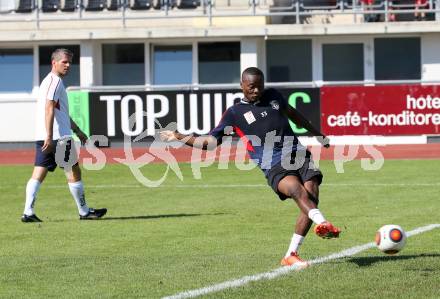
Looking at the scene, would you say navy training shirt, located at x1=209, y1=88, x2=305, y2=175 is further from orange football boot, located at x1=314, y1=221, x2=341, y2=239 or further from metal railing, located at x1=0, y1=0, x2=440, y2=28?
metal railing, located at x1=0, y1=0, x2=440, y2=28

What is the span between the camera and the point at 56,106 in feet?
45.4

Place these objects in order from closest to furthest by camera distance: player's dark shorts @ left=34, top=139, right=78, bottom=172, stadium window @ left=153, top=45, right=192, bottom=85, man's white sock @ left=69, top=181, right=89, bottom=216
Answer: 1. player's dark shorts @ left=34, top=139, right=78, bottom=172
2. man's white sock @ left=69, top=181, right=89, bottom=216
3. stadium window @ left=153, top=45, right=192, bottom=85

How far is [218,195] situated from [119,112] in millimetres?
11128

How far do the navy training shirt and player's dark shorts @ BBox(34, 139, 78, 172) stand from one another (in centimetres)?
419

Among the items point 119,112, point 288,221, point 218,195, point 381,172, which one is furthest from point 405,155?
point 288,221

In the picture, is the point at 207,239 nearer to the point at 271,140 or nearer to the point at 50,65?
the point at 271,140

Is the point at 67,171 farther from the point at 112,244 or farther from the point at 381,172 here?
the point at 381,172

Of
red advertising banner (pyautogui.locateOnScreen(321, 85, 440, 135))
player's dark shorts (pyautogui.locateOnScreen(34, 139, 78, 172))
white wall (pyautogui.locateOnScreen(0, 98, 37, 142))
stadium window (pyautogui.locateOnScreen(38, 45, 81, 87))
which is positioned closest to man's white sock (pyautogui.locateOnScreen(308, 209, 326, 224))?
player's dark shorts (pyautogui.locateOnScreen(34, 139, 78, 172))

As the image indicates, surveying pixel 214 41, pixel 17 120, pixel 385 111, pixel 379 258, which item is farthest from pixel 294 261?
pixel 214 41

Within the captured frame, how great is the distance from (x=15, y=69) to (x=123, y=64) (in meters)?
3.36

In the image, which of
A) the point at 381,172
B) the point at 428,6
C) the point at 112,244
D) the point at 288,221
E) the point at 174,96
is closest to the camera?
the point at 112,244

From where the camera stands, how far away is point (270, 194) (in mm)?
17188

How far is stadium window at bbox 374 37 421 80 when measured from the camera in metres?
33.7

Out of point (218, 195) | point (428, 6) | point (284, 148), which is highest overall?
point (428, 6)
